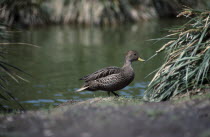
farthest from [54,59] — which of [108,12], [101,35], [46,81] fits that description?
[108,12]

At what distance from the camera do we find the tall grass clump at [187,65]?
22.7 feet

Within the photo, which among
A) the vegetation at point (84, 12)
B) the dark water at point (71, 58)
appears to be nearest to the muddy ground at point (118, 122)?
the dark water at point (71, 58)

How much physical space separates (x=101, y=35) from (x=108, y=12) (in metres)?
2.63

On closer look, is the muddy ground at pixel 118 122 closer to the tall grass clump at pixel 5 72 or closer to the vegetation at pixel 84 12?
the tall grass clump at pixel 5 72

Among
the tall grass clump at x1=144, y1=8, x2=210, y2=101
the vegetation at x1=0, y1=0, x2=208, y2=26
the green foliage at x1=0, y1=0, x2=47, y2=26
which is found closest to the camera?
the tall grass clump at x1=144, y1=8, x2=210, y2=101

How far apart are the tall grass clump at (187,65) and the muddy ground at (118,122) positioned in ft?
3.58

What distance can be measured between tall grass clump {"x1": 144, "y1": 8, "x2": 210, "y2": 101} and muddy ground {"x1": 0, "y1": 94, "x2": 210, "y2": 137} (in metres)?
1.09

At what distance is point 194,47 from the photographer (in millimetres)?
7359

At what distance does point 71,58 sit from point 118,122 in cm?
946

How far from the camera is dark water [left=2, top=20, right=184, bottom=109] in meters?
10.3

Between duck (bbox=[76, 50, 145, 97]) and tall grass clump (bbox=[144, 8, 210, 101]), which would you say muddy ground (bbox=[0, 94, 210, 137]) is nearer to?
tall grass clump (bbox=[144, 8, 210, 101])

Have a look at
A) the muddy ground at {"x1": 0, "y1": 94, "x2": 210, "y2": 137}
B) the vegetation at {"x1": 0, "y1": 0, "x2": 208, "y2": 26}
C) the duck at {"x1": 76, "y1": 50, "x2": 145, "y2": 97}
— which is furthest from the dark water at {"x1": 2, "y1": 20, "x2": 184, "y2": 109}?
the muddy ground at {"x1": 0, "y1": 94, "x2": 210, "y2": 137}

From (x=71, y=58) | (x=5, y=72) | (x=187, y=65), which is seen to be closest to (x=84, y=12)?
(x=71, y=58)

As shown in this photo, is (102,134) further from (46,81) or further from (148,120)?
(46,81)
